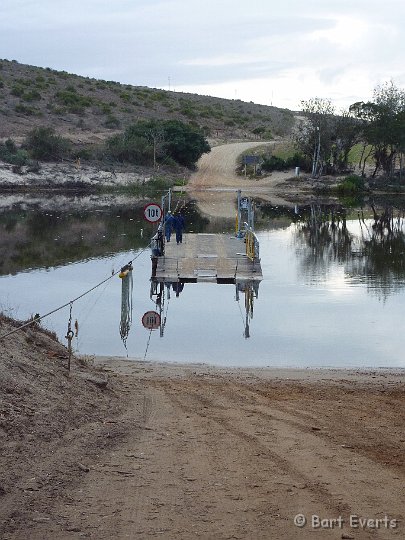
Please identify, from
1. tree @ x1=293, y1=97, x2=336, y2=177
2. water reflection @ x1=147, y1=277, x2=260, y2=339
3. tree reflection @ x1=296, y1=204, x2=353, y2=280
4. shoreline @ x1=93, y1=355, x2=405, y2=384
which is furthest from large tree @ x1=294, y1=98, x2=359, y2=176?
shoreline @ x1=93, y1=355, x2=405, y2=384

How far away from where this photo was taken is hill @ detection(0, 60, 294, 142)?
78625 mm

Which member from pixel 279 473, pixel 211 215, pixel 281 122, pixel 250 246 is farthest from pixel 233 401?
pixel 281 122

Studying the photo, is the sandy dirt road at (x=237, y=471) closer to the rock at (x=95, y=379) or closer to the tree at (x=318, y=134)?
the rock at (x=95, y=379)

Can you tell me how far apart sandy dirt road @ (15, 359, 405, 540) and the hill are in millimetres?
63088

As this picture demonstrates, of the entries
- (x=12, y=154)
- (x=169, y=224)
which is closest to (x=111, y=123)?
(x=12, y=154)

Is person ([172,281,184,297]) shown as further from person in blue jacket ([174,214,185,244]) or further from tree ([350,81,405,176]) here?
tree ([350,81,405,176])

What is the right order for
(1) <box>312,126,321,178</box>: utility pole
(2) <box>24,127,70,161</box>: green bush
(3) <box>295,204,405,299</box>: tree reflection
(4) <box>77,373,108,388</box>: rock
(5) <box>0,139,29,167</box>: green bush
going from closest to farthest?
1. (4) <box>77,373,108,388</box>: rock
2. (3) <box>295,204,405,299</box>: tree reflection
3. (5) <box>0,139,29,167</box>: green bush
4. (2) <box>24,127,70,161</box>: green bush
5. (1) <box>312,126,321,178</box>: utility pole

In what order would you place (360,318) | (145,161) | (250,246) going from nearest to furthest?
(360,318) < (250,246) < (145,161)

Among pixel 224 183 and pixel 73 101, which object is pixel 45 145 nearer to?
pixel 224 183

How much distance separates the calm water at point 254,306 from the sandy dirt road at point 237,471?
4.92 meters

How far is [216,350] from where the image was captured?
17578mm

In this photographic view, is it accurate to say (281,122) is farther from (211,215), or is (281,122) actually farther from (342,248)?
(342,248)

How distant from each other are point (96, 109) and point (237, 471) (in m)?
80.5

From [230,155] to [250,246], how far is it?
50356 mm
